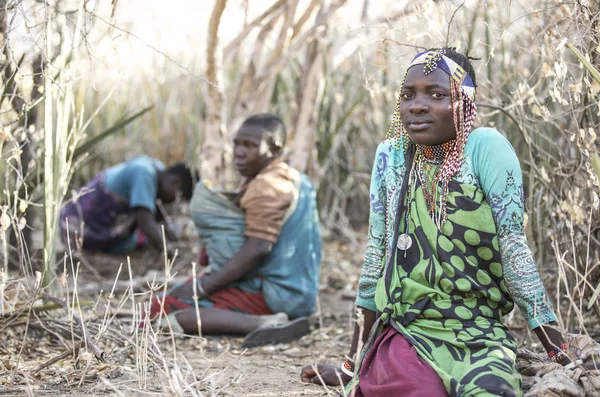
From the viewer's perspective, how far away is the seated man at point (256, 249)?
12.0 ft

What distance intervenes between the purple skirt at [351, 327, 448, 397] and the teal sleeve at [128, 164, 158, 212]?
3286mm

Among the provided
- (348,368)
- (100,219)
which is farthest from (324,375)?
(100,219)

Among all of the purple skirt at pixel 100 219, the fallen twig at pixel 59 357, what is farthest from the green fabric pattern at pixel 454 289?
the purple skirt at pixel 100 219

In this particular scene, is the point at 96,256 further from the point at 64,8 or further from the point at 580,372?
the point at 580,372

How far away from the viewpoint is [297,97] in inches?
202

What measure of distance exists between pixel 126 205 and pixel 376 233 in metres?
3.46

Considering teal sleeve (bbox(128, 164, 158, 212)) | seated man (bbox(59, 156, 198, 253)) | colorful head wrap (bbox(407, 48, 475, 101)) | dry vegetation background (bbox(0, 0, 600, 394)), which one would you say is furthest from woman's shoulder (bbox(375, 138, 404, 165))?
teal sleeve (bbox(128, 164, 158, 212))

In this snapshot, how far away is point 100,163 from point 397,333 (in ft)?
17.6

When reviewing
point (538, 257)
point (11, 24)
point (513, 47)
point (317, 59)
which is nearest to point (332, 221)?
point (317, 59)

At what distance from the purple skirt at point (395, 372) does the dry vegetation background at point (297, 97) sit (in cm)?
47

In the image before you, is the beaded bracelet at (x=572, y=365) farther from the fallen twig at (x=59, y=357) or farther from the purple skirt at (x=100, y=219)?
the purple skirt at (x=100, y=219)

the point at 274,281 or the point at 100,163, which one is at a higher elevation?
the point at 100,163

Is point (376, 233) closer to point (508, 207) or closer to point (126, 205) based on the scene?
point (508, 207)

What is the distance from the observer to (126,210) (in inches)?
221
